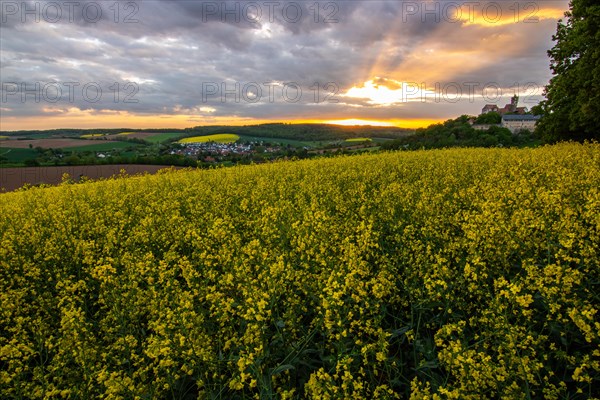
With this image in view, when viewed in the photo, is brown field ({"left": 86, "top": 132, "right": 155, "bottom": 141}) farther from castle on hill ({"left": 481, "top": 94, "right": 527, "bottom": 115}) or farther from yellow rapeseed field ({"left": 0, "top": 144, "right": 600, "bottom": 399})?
castle on hill ({"left": 481, "top": 94, "right": 527, "bottom": 115})

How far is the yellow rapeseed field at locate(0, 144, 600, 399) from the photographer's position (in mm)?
2807

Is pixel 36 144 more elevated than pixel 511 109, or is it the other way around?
pixel 511 109

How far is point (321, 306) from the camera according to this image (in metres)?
3.55

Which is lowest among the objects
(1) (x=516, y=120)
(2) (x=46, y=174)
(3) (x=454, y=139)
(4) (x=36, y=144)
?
(2) (x=46, y=174)

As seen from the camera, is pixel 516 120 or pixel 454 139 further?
pixel 516 120

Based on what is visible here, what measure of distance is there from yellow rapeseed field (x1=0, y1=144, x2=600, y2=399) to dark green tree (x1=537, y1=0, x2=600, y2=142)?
1858 cm

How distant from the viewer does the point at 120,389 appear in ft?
8.48

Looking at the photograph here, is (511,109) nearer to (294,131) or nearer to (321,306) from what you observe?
(294,131)

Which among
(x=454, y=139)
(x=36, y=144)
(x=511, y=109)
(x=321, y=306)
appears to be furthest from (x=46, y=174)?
(x=511, y=109)

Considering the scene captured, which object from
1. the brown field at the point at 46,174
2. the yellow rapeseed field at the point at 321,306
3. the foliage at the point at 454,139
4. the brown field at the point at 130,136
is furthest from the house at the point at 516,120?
the yellow rapeseed field at the point at 321,306

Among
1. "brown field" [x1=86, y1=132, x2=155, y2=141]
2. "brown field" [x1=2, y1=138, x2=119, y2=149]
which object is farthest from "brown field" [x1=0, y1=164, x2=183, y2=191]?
"brown field" [x1=86, y1=132, x2=155, y2=141]

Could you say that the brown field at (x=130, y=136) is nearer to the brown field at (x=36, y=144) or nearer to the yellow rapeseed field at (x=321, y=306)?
the brown field at (x=36, y=144)

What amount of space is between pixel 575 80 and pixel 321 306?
2895cm

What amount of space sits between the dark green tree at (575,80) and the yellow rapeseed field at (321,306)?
18.6 metres
